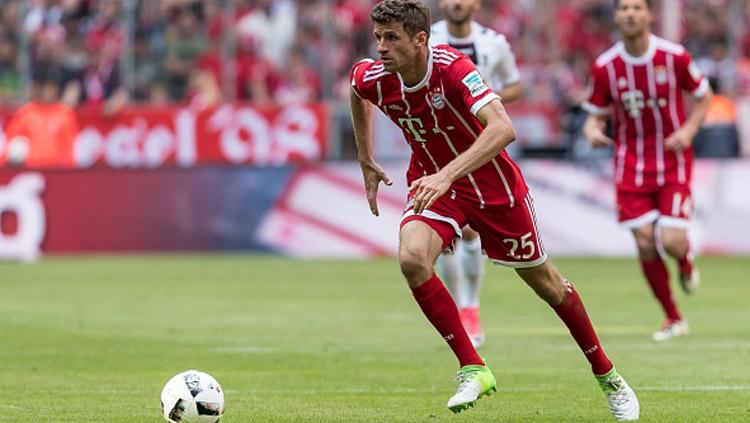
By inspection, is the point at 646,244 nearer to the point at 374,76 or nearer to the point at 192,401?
the point at 374,76

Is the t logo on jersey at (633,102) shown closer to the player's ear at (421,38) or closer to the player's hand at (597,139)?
the player's hand at (597,139)

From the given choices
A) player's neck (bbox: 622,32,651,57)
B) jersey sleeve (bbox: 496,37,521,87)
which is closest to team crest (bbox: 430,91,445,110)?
jersey sleeve (bbox: 496,37,521,87)

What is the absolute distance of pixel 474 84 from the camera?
24.7 feet

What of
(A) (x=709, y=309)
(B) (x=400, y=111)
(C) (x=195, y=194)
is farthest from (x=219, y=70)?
(B) (x=400, y=111)

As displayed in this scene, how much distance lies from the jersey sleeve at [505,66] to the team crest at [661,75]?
1143mm

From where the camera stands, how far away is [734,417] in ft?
25.1

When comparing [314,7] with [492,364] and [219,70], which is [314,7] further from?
[492,364]

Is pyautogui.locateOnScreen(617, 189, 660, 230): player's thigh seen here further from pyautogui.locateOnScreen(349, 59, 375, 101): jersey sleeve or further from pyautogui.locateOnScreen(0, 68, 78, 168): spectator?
pyautogui.locateOnScreen(0, 68, 78, 168): spectator

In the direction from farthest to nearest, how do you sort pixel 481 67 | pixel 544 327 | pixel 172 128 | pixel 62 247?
pixel 172 128 < pixel 62 247 < pixel 544 327 < pixel 481 67

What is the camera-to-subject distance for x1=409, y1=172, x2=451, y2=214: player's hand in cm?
727

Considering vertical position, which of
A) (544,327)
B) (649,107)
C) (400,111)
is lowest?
(544,327)

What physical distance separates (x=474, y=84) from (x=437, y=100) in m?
0.27

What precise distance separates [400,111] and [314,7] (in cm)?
1690

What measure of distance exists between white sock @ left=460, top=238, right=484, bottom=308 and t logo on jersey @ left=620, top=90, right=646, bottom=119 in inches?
66.2
